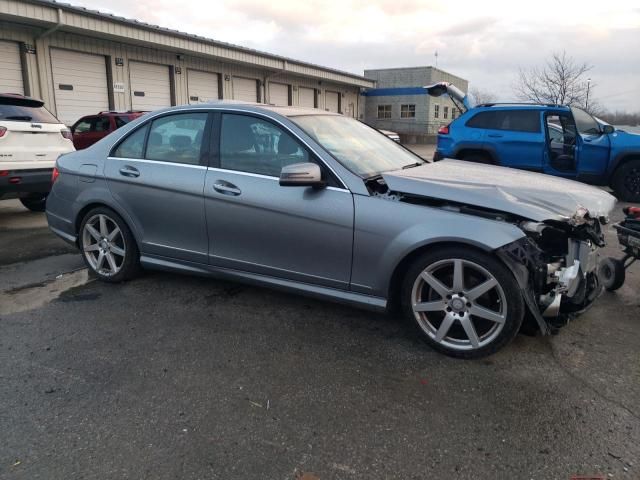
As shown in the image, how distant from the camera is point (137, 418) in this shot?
2.63 metres

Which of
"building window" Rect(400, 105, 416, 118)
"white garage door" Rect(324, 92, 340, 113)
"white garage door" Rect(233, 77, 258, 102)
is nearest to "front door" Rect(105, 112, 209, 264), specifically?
"white garage door" Rect(233, 77, 258, 102)

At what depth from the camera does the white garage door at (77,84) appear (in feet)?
55.8

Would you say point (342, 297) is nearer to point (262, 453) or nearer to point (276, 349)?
point (276, 349)

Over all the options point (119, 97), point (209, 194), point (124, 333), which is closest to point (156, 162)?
point (209, 194)

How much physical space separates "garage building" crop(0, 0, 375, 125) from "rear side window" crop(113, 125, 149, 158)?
517 inches

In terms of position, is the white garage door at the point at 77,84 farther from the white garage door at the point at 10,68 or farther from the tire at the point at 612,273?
the tire at the point at 612,273

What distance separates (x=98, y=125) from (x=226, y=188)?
10.7m

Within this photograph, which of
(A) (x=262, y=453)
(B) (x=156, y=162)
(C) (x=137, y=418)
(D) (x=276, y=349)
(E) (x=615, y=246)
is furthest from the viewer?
(E) (x=615, y=246)

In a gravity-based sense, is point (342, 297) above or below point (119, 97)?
below

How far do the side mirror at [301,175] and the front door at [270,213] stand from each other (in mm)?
154

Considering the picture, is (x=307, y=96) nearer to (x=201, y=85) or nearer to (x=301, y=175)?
(x=201, y=85)

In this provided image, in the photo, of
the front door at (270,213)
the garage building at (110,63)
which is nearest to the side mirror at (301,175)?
the front door at (270,213)

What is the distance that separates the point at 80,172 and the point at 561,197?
4110mm

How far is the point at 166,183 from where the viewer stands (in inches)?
166
